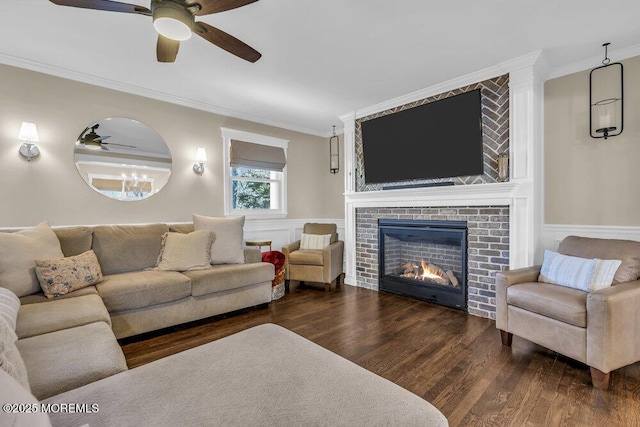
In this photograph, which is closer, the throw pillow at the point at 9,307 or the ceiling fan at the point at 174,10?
the throw pillow at the point at 9,307

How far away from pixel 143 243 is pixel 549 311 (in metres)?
3.58

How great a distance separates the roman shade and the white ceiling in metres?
0.88

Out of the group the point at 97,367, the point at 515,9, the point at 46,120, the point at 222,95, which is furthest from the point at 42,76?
the point at 515,9

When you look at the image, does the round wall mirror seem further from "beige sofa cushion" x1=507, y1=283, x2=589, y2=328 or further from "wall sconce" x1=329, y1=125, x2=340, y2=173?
"beige sofa cushion" x1=507, y1=283, x2=589, y2=328

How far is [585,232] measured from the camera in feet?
9.11

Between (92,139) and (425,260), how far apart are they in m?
3.99

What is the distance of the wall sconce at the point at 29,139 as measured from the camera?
9.07ft

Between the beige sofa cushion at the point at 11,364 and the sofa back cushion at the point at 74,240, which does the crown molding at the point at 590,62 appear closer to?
the beige sofa cushion at the point at 11,364

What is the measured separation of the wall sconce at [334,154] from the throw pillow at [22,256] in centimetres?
390

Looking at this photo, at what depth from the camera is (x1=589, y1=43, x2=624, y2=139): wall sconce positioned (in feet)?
8.57

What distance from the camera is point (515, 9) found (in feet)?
6.88

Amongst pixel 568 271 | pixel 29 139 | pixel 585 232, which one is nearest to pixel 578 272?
pixel 568 271

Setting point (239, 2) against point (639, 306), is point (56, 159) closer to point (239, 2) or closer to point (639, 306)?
point (239, 2)

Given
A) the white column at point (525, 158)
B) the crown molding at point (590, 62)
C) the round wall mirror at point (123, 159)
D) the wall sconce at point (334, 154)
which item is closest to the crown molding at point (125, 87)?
the round wall mirror at point (123, 159)
